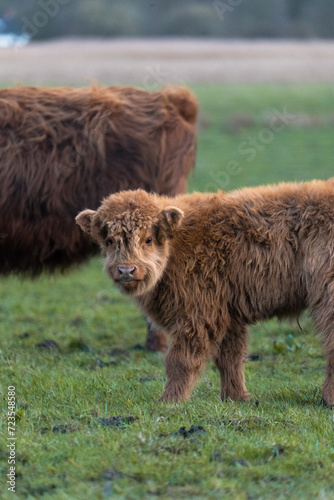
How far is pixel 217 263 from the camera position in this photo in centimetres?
485

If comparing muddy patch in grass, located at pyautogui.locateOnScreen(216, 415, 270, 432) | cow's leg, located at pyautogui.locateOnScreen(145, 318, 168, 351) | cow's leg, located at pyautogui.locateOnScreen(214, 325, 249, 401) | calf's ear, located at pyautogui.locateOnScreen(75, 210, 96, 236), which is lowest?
cow's leg, located at pyautogui.locateOnScreen(145, 318, 168, 351)

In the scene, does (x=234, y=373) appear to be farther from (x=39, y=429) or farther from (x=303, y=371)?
(x=39, y=429)

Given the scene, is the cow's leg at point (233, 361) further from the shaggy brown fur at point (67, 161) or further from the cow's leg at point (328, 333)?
the shaggy brown fur at point (67, 161)

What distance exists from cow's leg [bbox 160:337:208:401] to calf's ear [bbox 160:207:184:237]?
741 millimetres

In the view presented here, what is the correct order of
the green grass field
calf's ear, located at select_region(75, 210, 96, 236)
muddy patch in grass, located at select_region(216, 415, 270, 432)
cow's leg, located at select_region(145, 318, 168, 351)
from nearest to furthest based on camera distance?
1. the green grass field
2. muddy patch in grass, located at select_region(216, 415, 270, 432)
3. calf's ear, located at select_region(75, 210, 96, 236)
4. cow's leg, located at select_region(145, 318, 168, 351)

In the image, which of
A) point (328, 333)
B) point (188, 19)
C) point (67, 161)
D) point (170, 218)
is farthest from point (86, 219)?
point (188, 19)

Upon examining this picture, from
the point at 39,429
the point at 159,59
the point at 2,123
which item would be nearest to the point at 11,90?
the point at 2,123

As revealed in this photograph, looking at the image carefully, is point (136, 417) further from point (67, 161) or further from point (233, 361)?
point (67, 161)

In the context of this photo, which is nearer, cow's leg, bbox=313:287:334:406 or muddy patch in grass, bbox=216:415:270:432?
muddy patch in grass, bbox=216:415:270:432

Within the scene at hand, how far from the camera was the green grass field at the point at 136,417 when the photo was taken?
330 cm

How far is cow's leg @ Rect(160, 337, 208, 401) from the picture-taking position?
186 inches

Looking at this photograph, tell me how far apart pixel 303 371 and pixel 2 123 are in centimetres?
347

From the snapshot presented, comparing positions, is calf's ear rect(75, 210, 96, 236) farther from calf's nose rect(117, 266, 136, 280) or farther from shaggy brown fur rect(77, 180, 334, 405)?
calf's nose rect(117, 266, 136, 280)

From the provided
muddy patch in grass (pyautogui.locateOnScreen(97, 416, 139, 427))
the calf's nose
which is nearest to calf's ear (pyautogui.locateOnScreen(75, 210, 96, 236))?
the calf's nose
